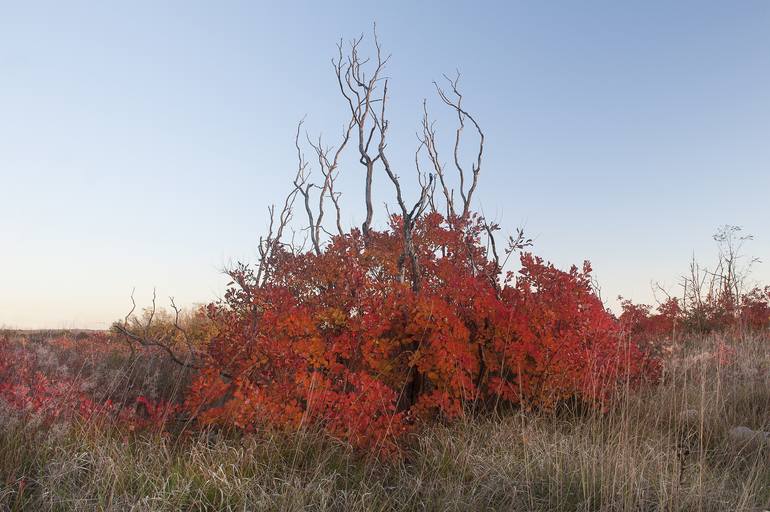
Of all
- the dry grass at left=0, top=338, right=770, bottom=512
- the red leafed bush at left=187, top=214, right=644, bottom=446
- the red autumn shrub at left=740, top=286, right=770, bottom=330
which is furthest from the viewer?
the red autumn shrub at left=740, top=286, right=770, bottom=330

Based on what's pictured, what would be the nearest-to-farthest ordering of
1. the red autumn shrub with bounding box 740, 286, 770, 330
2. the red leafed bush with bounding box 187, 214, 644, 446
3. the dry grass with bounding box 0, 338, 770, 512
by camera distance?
the dry grass with bounding box 0, 338, 770, 512
the red leafed bush with bounding box 187, 214, 644, 446
the red autumn shrub with bounding box 740, 286, 770, 330

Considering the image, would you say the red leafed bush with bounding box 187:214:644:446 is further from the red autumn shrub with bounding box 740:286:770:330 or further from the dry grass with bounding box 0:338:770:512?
the red autumn shrub with bounding box 740:286:770:330

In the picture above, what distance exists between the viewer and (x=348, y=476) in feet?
18.7

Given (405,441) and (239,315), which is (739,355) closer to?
(405,441)

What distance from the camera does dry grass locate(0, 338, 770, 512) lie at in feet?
15.2

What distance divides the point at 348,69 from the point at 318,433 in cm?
1383

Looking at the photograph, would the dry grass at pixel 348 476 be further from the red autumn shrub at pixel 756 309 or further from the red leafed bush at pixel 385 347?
the red autumn shrub at pixel 756 309

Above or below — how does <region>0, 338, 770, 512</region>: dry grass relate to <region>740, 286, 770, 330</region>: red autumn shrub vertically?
below

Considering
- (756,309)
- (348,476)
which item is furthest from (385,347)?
(756,309)

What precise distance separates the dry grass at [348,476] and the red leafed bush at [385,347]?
0.50m

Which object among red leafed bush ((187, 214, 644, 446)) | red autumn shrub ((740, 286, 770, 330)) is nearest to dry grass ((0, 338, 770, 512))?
red leafed bush ((187, 214, 644, 446))

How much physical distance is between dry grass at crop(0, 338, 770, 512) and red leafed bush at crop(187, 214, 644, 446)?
50 centimetres

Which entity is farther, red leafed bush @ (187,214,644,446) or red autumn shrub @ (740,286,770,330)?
red autumn shrub @ (740,286,770,330)

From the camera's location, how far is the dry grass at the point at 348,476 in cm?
464
